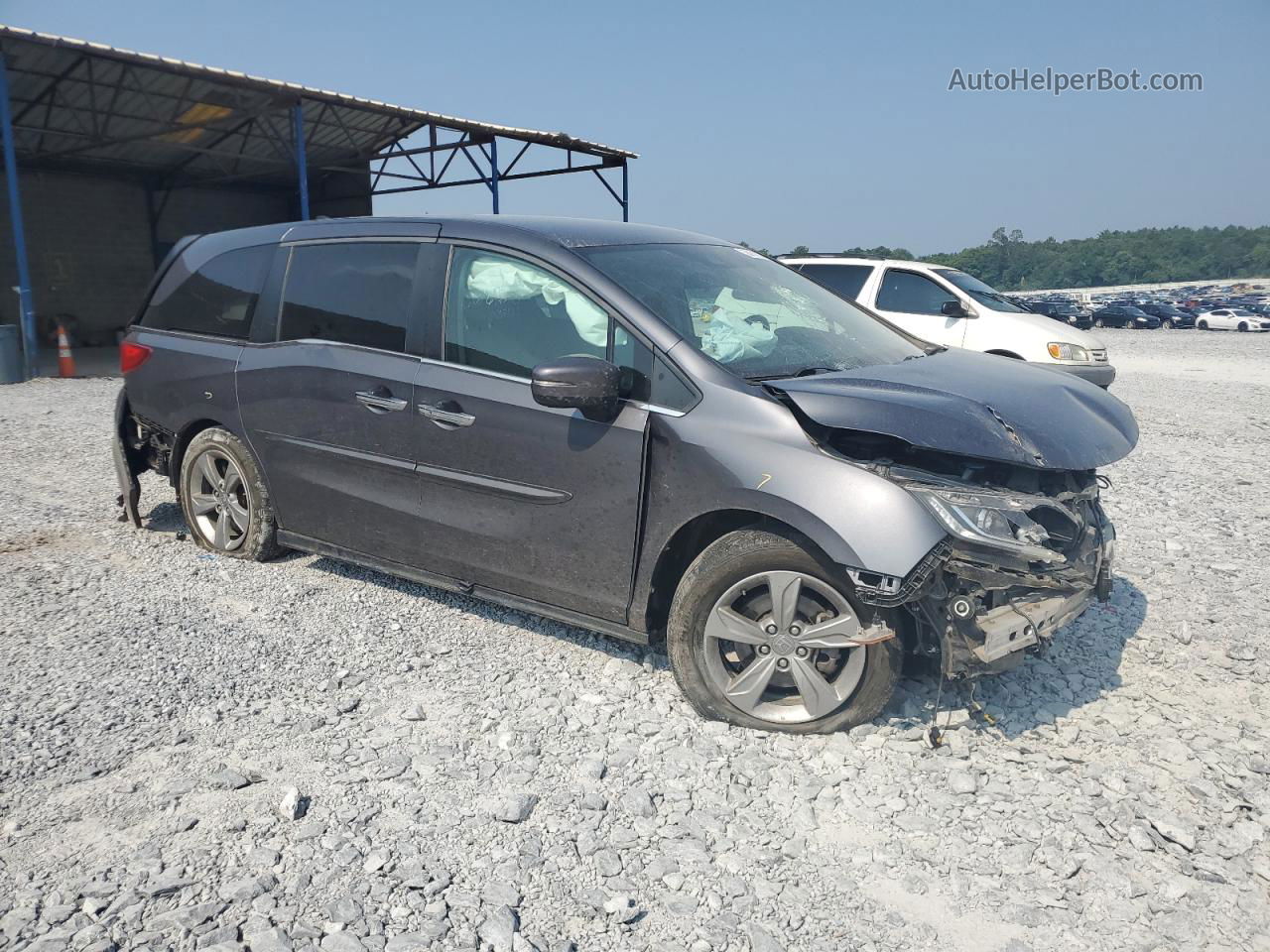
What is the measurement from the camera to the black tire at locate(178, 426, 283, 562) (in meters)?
4.85

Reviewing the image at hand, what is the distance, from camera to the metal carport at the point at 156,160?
675 inches

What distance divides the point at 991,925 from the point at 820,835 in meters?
0.52

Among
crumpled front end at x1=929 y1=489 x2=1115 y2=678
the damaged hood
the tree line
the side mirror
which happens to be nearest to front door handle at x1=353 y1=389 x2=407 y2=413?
the side mirror

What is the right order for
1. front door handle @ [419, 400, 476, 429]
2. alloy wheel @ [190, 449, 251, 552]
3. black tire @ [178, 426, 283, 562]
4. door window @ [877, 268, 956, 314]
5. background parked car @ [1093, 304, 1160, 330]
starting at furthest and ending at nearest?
background parked car @ [1093, 304, 1160, 330] → door window @ [877, 268, 956, 314] → alloy wheel @ [190, 449, 251, 552] → black tire @ [178, 426, 283, 562] → front door handle @ [419, 400, 476, 429]

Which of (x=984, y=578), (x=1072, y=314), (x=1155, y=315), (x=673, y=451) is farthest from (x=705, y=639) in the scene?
(x=1155, y=315)

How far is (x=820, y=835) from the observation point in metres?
2.75

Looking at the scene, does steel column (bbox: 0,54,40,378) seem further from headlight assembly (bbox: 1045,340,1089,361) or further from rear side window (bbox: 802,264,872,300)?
headlight assembly (bbox: 1045,340,1089,361)

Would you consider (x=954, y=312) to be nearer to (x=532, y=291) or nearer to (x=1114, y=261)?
(x=532, y=291)

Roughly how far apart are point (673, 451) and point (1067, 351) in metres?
8.62

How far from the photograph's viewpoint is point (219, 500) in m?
5.07

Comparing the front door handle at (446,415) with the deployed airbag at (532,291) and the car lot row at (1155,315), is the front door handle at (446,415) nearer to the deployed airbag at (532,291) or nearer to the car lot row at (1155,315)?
the deployed airbag at (532,291)

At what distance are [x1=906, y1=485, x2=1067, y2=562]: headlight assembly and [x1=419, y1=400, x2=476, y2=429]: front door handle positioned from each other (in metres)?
1.77

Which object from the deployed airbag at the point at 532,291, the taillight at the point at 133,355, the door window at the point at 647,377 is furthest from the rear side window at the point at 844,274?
the door window at the point at 647,377

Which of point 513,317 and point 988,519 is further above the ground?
point 513,317
